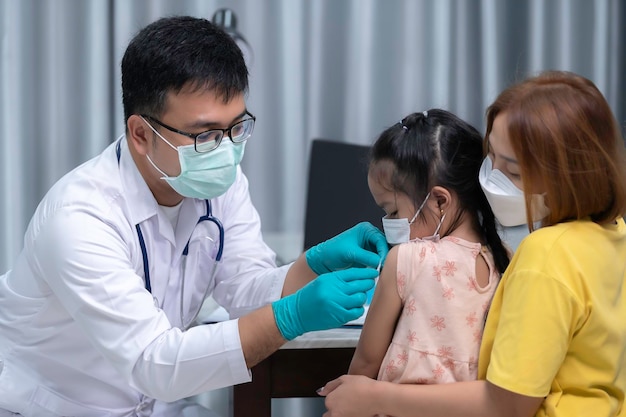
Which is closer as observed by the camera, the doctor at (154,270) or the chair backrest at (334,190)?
the doctor at (154,270)

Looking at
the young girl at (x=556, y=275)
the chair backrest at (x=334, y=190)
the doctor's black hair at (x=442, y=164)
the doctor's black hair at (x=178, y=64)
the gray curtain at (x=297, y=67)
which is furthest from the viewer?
the gray curtain at (x=297, y=67)

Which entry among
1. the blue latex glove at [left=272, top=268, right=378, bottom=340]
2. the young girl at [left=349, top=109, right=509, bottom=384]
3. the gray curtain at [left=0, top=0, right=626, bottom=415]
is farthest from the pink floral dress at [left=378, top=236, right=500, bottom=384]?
the gray curtain at [left=0, top=0, right=626, bottom=415]

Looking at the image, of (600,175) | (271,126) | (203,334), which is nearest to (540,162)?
(600,175)

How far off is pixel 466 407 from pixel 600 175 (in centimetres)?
44

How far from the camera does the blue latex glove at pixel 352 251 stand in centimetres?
162

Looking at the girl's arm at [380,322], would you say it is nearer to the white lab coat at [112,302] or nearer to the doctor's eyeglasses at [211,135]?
the white lab coat at [112,302]

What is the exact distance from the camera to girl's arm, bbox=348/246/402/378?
4.56 feet

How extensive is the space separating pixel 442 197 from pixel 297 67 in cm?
159

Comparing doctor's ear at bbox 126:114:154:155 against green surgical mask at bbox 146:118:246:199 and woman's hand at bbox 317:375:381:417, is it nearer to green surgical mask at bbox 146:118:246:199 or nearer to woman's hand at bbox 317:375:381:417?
green surgical mask at bbox 146:118:246:199

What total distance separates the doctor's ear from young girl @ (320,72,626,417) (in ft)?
2.45

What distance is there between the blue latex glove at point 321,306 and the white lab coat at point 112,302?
10 cm

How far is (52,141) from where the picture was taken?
2.82m

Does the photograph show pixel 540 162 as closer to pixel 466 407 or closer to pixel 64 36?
pixel 466 407

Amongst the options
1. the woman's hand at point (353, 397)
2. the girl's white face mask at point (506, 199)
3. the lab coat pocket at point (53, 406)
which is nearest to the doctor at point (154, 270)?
the lab coat pocket at point (53, 406)
